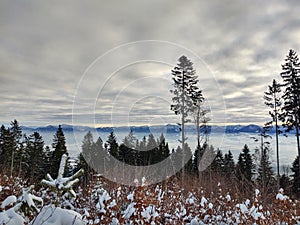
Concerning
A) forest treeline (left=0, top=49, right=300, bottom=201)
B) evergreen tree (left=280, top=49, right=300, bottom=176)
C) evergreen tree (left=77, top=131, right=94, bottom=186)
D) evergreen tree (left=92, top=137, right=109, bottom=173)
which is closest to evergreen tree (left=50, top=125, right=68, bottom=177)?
forest treeline (left=0, top=49, right=300, bottom=201)

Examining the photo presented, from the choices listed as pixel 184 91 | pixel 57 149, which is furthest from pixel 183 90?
pixel 57 149

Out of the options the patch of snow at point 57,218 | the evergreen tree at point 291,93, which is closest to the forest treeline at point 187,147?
the evergreen tree at point 291,93

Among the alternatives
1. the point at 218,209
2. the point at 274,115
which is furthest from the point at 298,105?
the point at 218,209

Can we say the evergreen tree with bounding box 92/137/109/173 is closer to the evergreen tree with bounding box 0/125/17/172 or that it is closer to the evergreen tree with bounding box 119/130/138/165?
the evergreen tree with bounding box 119/130/138/165

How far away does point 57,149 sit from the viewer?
31.8 m

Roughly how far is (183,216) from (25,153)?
3357 cm

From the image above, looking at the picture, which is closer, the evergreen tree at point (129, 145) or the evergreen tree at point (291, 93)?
the evergreen tree at point (129, 145)

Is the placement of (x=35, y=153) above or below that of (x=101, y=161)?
below

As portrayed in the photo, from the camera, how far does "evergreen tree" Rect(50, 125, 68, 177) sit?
3012 centimetres

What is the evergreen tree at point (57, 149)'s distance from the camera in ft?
98.8

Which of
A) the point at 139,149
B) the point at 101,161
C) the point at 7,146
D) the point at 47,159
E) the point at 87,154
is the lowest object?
the point at 47,159

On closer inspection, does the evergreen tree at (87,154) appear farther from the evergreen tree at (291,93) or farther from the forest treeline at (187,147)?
the evergreen tree at (291,93)

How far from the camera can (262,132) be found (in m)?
27.6

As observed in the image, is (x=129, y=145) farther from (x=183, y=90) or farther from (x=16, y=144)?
(x=16, y=144)
